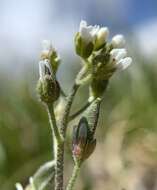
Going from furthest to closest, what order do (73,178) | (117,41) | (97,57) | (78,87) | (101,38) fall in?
(117,41) < (101,38) < (97,57) < (78,87) < (73,178)

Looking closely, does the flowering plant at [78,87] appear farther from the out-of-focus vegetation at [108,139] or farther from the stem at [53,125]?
the out-of-focus vegetation at [108,139]

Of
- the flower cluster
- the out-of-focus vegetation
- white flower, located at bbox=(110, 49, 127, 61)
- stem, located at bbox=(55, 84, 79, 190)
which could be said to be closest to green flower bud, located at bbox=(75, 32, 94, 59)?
the flower cluster

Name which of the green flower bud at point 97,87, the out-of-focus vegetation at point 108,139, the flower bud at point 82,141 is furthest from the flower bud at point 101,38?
the out-of-focus vegetation at point 108,139

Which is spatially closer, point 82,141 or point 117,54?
point 82,141

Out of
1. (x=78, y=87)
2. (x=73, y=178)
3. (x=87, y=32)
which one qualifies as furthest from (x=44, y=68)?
(x=73, y=178)

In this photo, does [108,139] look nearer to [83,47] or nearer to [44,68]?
[83,47]

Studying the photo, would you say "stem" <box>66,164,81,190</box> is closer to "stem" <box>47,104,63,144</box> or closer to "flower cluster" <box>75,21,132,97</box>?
"stem" <box>47,104,63,144</box>
